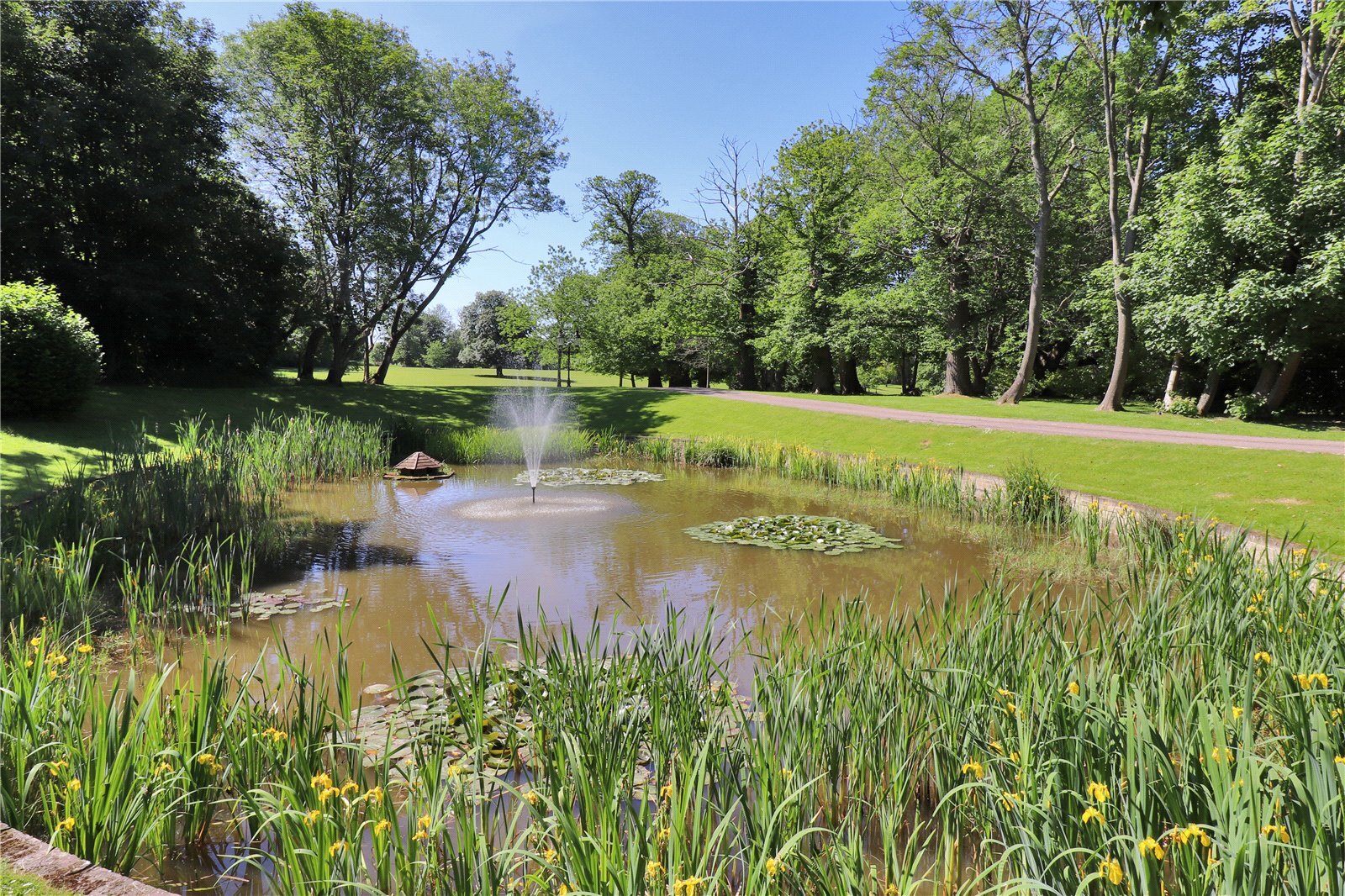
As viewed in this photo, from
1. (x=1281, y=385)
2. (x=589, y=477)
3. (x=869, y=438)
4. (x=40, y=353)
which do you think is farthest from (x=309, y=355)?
(x=1281, y=385)

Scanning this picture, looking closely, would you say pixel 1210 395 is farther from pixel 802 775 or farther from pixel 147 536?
pixel 147 536

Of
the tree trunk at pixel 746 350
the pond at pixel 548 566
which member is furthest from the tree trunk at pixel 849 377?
the pond at pixel 548 566

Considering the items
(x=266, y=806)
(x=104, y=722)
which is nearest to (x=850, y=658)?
(x=266, y=806)

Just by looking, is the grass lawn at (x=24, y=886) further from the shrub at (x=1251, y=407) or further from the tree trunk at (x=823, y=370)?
the tree trunk at (x=823, y=370)

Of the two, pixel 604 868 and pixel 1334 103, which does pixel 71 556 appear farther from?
pixel 1334 103

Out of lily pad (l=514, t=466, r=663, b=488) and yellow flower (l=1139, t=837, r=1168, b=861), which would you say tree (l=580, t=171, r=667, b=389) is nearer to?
lily pad (l=514, t=466, r=663, b=488)

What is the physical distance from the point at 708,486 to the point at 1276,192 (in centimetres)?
1646

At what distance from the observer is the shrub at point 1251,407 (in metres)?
19.0

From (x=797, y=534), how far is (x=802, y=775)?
6710 millimetres

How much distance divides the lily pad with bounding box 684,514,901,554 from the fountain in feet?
13.1

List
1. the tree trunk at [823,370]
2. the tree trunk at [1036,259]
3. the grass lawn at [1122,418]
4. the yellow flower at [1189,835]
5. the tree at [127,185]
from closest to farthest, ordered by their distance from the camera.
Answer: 1. the yellow flower at [1189,835]
2. the grass lawn at [1122,418]
3. the tree at [127,185]
4. the tree trunk at [1036,259]
5. the tree trunk at [823,370]

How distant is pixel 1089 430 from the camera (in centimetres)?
1630

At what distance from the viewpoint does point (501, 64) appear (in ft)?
104

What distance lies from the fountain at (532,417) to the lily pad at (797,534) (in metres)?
4.00
